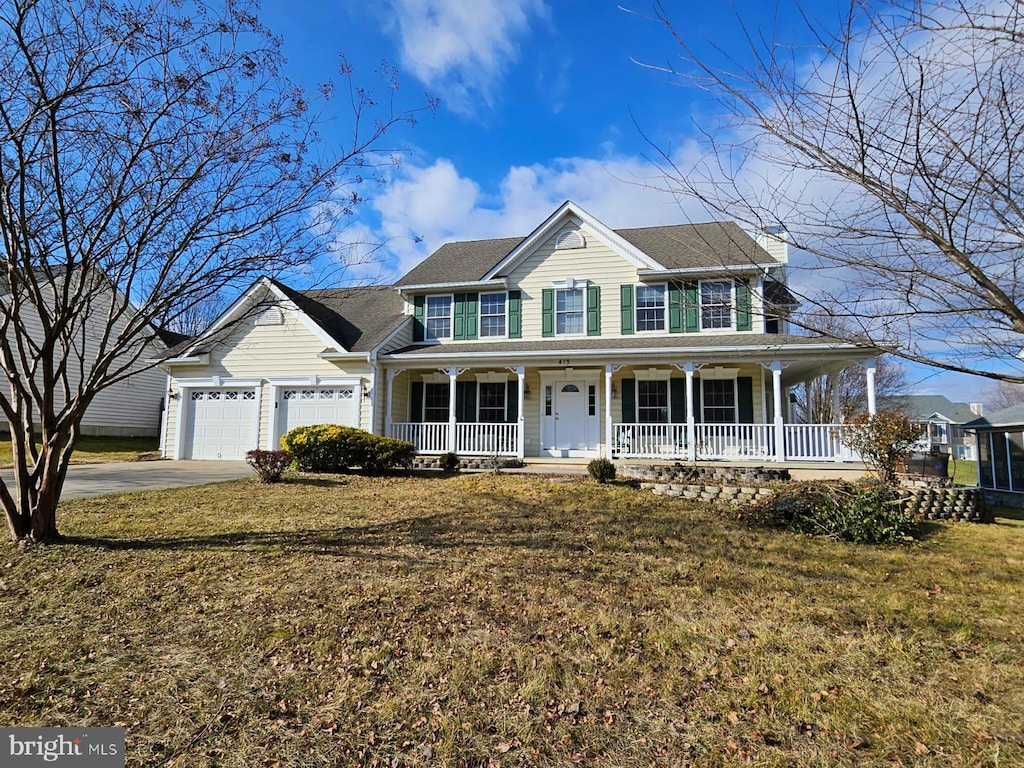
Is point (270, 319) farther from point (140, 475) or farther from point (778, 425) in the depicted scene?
point (778, 425)

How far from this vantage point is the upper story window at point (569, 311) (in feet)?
51.1

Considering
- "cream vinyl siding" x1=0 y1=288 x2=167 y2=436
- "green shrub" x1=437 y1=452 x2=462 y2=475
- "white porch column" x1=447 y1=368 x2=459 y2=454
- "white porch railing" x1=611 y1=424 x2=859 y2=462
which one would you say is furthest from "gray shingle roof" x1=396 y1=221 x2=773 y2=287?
"cream vinyl siding" x1=0 y1=288 x2=167 y2=436

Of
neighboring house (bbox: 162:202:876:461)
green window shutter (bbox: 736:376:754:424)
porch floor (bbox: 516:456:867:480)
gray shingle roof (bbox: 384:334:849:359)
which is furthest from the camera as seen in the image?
green window shutter (bbox: 736:376:754:424)

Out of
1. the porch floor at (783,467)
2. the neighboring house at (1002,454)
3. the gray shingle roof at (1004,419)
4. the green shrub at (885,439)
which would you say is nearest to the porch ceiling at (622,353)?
the green shrub at (885,439)

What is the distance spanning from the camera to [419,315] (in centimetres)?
1675

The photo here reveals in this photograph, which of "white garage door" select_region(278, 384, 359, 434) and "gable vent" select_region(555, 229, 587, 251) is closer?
"white garage door" select_region(278, 384, 359, 434)

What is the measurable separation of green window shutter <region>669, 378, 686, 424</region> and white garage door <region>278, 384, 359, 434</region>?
8838 mm

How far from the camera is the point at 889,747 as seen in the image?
267cm

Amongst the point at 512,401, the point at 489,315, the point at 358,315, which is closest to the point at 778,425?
the point at 512,401

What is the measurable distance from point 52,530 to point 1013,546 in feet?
38.5

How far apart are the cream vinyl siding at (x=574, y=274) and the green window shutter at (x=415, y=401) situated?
367 centimetres

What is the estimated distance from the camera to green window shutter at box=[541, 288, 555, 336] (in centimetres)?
1565

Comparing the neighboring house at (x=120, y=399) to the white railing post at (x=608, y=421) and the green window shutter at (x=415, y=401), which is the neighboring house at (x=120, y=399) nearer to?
the green window shutter at (x=415, y=401)

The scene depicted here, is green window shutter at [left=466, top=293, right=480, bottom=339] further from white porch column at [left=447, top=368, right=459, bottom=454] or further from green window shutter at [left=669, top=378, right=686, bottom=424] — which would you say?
green window shutter at [left=669, top=378, right=686, bottom=424]
